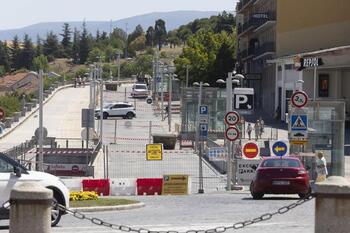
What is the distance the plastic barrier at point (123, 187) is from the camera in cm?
3588

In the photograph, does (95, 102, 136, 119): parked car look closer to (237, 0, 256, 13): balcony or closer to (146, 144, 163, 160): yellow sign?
(237, 0, 256, 13): balcony

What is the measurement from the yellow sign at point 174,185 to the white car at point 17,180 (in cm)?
1647

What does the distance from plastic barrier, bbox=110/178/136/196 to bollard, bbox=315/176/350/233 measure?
23.1m

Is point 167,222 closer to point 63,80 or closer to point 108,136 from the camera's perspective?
point 108,136

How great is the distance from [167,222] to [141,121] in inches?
2870

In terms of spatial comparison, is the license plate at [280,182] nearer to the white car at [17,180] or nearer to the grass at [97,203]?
the grass at [97,203]

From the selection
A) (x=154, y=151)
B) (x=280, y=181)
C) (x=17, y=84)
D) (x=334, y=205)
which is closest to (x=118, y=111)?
(x=154, y=151)

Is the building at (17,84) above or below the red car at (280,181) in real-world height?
above

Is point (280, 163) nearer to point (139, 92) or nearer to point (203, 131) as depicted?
point (203, 131)

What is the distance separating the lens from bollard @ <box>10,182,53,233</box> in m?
12.9

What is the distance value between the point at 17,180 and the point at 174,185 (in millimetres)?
17870

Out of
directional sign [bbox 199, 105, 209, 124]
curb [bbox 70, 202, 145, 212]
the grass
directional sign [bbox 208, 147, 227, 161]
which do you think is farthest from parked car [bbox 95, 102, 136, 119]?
curb [bbox 70, 202, 145, 212]

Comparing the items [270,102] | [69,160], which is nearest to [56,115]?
[270,102]

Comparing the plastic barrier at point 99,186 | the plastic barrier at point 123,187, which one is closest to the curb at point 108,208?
the plastic barrier at point 99,186
